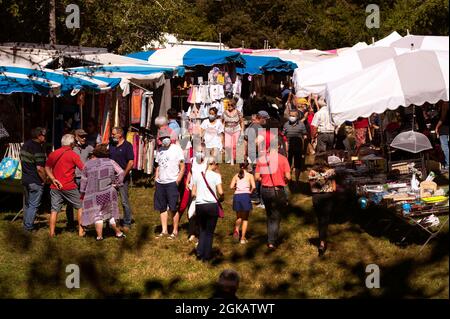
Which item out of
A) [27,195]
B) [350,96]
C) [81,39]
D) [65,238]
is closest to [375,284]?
[350,96]

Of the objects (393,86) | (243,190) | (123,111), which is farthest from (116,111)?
(393,86)

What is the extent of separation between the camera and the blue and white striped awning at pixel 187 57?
70.0 feet

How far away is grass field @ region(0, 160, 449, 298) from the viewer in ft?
32.3

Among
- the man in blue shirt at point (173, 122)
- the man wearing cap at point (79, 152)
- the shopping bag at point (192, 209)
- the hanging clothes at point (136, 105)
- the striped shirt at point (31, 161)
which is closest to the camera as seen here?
the shopping bag at point (192, 209)

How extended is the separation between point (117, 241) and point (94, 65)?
647cm

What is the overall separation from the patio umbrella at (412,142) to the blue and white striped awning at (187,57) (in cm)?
860

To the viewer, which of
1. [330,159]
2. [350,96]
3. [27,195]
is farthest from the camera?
[330,159]

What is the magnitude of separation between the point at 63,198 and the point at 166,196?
175cm

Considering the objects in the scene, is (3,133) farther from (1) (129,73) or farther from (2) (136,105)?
(2) (136,105)

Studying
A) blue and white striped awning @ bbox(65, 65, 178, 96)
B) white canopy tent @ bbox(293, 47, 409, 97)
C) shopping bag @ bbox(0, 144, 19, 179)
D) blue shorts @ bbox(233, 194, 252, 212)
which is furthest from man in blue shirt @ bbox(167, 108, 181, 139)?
blue shorts @ bbox(233, 194, 252, 212)

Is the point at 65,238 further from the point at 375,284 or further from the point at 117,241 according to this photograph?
the point at 375,284

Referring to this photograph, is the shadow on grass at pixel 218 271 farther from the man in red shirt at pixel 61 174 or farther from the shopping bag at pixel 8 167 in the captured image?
the shopping bag at pixel 8 167

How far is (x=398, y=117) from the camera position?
15633 mm

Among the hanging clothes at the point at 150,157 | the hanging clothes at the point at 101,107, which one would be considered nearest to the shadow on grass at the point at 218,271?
the hanging clothes at the point at 101,107
